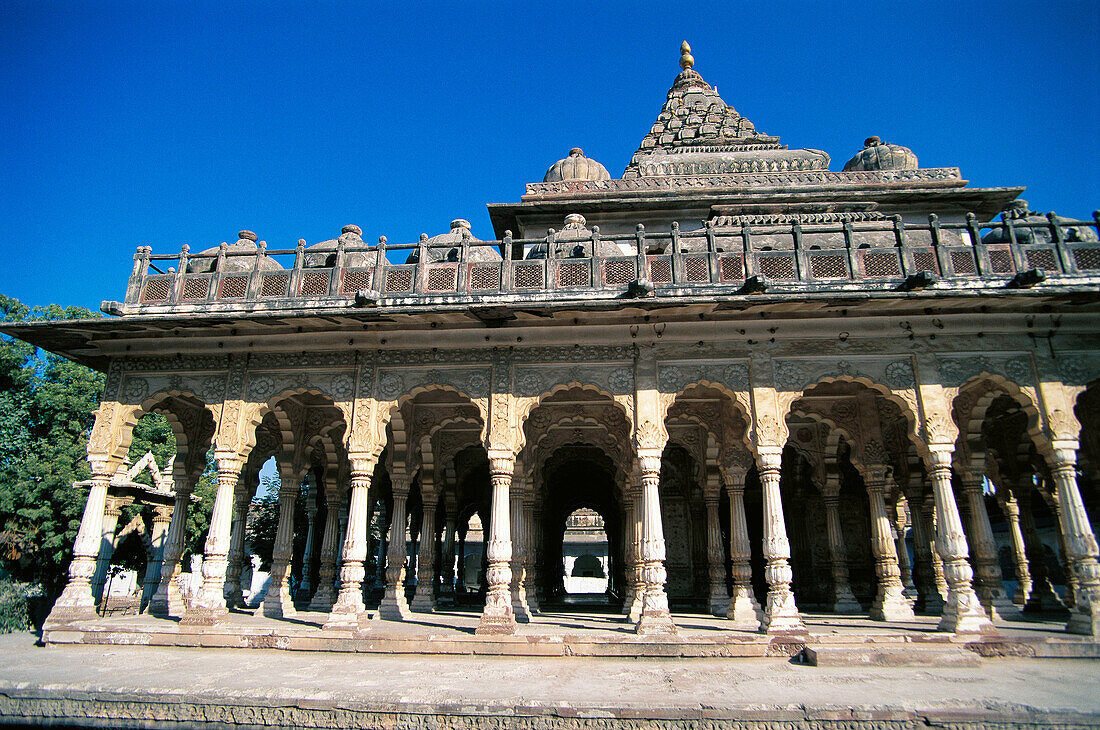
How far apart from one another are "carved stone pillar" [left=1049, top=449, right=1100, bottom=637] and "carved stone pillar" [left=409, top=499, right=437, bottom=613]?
41.6 feet

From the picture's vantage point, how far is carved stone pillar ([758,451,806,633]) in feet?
35.5

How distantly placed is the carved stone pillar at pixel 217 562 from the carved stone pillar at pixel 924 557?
15139 mm

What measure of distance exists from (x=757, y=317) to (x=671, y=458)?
7.76m

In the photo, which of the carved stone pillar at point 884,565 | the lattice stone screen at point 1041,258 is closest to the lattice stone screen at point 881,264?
the lattice stone screen at point 1041,258

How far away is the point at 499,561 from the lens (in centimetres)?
1177

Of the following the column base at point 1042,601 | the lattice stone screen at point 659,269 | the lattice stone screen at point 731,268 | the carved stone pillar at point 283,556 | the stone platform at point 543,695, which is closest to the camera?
the stone platform at point 543,695

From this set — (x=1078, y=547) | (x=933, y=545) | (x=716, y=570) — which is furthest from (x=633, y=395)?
(x=933, y=545)

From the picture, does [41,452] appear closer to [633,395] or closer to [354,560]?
[354,560]

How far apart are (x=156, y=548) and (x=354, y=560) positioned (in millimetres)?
8911

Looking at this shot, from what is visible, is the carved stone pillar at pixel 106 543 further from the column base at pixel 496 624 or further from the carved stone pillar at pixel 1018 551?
the carved stone pillar at pixel 1018 551

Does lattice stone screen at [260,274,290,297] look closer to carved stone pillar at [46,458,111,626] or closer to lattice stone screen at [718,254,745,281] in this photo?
carved stone pillar at [46,458,111,626]

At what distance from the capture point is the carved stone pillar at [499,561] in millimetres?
11180

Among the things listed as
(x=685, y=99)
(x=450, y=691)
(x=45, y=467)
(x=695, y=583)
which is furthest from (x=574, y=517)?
(x=450, y=691)

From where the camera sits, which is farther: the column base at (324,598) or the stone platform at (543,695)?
the column base at (324,598)
